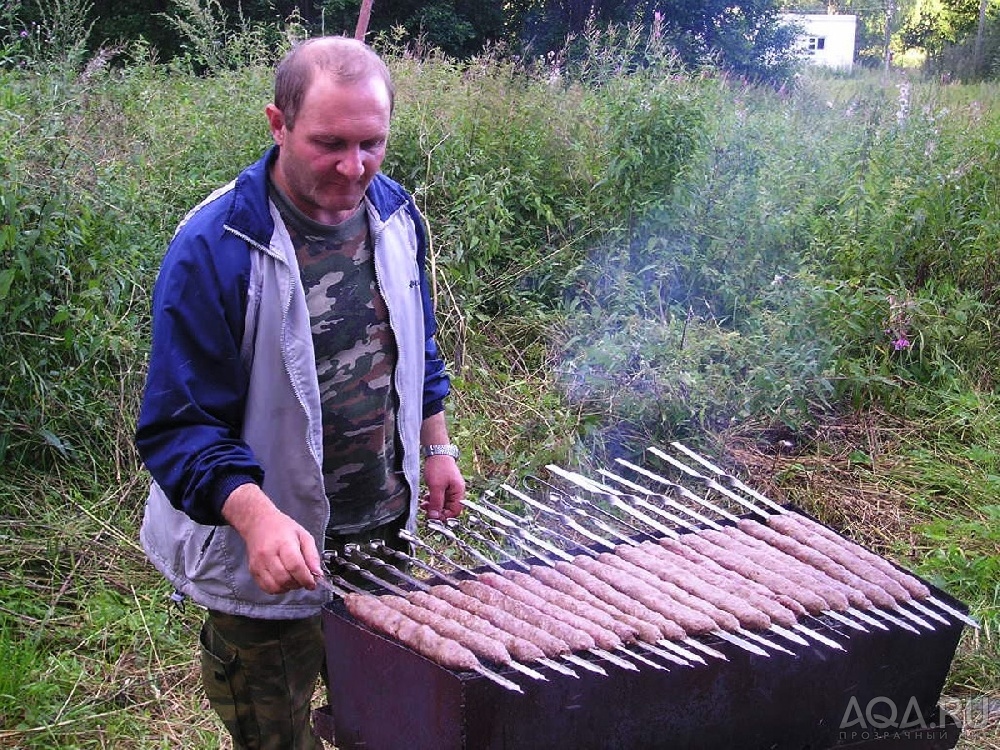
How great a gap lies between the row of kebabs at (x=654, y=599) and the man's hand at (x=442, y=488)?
456 millimetres

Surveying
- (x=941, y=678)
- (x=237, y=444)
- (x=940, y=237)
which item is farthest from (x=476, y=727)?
(x=940, y=237)

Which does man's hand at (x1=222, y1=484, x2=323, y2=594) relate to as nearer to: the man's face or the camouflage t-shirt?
the camouflage t-shirt

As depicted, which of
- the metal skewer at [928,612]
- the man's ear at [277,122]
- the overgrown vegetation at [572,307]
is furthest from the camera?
the overgrown vegetation at [572,307]

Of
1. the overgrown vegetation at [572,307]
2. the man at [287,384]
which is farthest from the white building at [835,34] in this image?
the man at [287,384]

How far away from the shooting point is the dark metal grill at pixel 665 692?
2.26m

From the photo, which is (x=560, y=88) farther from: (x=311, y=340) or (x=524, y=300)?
(x=311, y=340)

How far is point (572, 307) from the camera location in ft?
22.0

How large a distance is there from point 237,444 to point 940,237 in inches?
240

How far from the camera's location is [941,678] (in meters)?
2.97

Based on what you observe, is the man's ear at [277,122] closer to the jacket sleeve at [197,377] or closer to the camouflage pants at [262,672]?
the jacket sleeve at [197,377]

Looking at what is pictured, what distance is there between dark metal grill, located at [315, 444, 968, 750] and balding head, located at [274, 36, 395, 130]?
1.15 m

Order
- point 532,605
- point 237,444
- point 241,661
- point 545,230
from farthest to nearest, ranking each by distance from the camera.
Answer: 1. point 545,230
2. point 241,661
3. point 532,605
4. point 237,444

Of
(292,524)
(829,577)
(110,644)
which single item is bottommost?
(110,644)

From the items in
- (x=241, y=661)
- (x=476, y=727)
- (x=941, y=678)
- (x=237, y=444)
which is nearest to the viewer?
(x=476, y=727)
